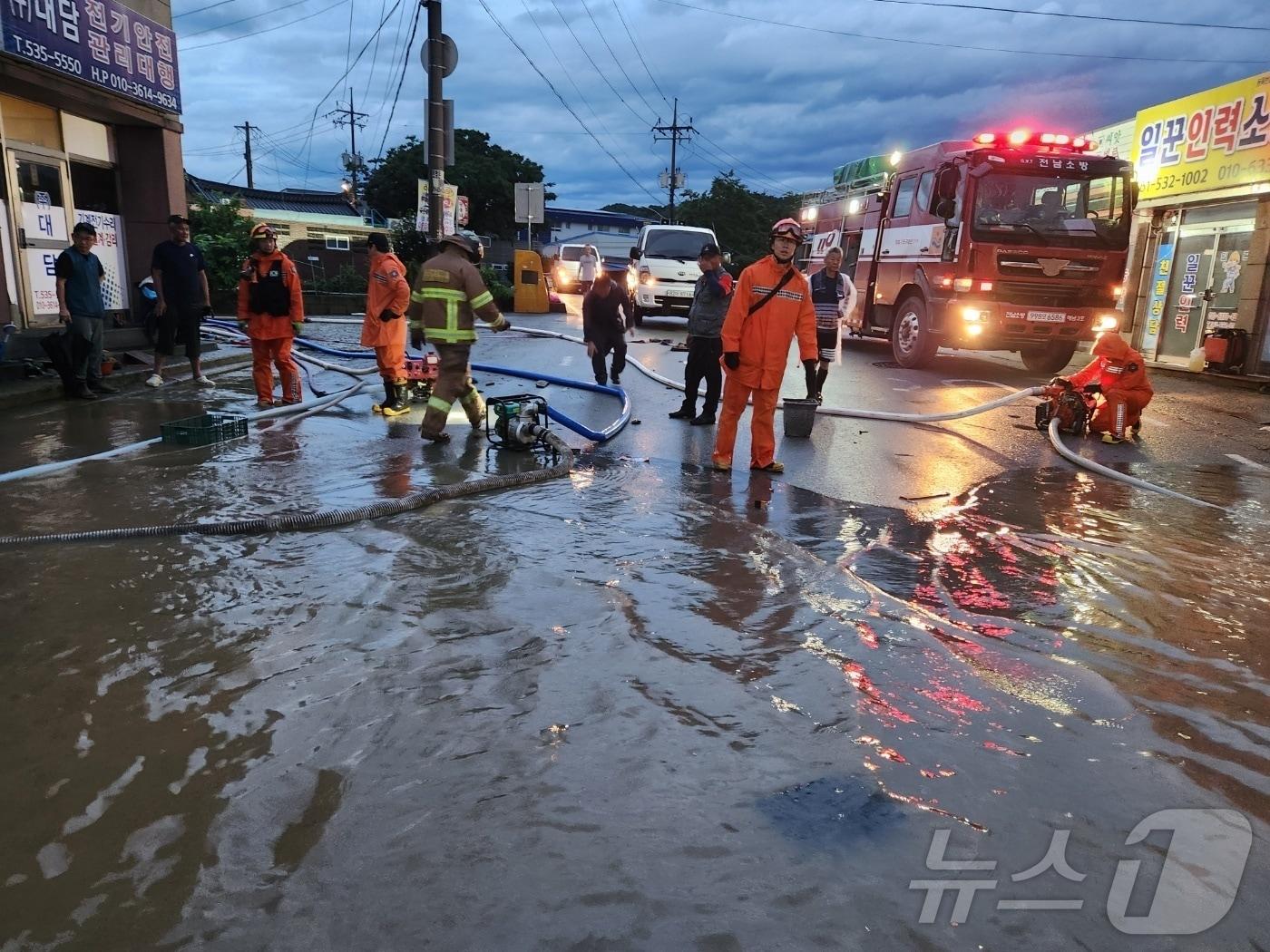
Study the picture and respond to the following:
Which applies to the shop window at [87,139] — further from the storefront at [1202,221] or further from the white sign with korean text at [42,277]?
the storefront at [1202,221]

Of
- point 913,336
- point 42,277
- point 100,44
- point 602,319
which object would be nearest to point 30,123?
point 100,44

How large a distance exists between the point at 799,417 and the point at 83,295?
7.16 metres

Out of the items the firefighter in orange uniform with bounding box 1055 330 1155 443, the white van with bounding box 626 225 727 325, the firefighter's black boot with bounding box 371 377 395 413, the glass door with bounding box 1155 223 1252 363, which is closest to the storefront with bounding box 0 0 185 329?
the firefighter's black boot with bounding box 371 377 395 413

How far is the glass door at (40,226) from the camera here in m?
10.4

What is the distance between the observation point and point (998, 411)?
9828 millimetres

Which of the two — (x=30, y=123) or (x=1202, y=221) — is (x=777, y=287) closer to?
(x=30, y=123)

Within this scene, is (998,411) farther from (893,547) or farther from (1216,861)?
(1216,861)

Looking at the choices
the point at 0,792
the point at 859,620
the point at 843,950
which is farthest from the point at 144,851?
the point at 859,620

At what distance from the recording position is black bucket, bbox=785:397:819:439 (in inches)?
310

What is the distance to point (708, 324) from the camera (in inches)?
330

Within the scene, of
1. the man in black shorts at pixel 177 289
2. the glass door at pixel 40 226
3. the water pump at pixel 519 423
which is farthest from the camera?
the glass door at pixel 40 226

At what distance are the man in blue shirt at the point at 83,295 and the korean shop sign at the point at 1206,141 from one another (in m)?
16.4

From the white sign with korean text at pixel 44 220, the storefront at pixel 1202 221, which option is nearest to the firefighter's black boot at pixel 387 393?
the white sign with korean text at pixel 44 220

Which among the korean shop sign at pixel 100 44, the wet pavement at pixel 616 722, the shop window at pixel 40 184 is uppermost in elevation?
the korean shop sign at pixel 100 44
